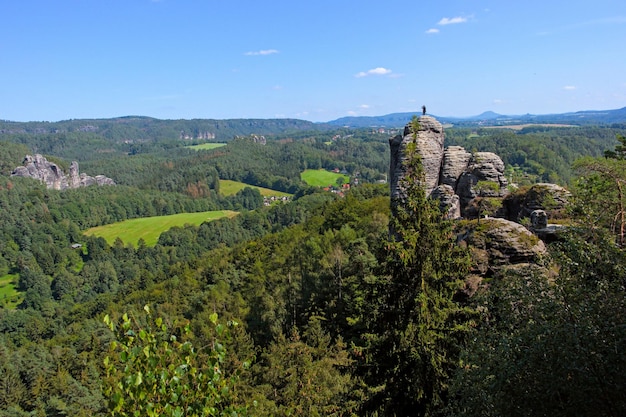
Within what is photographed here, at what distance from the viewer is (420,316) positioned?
12.9 m

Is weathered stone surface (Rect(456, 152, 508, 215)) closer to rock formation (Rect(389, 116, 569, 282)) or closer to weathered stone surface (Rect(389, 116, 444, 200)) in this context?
rock formation (Rect(389, 116, 569, 282))

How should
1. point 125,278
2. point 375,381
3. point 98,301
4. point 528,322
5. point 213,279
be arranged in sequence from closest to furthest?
1. point 528,322
2. point 375,381
3. point 213,279
4. point 98,301
5. point 125,278

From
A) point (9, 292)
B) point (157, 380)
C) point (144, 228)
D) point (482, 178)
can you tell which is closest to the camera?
point (157, 380)

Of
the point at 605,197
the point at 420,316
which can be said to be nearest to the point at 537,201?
the point at 605,197

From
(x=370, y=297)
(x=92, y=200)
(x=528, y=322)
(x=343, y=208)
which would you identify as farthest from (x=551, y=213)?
(x=92, y=200)

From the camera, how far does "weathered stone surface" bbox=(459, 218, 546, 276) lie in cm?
1564

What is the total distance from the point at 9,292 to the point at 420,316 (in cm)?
13742

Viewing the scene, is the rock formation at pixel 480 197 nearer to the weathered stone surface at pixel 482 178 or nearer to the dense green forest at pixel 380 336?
the weathered stone surface at pixel 482 178

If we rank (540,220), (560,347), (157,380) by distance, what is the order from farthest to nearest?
1. (540,220)
2. (560,347)
3. (157,380)

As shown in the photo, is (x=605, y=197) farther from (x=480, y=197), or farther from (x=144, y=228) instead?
(x=144, y=228)

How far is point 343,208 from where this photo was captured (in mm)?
60688

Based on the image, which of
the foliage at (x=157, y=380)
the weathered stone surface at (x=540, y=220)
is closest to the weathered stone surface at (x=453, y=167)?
the weathered stone surface at (x=540, y=220)

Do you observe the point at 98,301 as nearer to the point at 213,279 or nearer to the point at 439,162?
the point at 213,279

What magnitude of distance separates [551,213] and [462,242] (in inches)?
221
